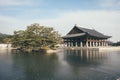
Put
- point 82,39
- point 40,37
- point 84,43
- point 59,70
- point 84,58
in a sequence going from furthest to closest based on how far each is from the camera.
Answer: point 84,43 < point 82,39 < point 40,37 < point 84,58 < point 59,70

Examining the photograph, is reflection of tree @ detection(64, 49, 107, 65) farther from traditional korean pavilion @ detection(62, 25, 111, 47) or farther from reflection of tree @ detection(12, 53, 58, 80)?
traditional korean pavilion @ detection(62, 25, 111, 47)

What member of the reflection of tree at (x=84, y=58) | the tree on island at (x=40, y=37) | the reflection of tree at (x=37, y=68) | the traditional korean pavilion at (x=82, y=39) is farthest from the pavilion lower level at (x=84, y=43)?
the reflection of tree at (x=37, y=68)

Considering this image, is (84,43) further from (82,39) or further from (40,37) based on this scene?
(40,37)

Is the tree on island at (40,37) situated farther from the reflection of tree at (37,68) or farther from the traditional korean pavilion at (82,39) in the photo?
the reflection of tree at (37,68)

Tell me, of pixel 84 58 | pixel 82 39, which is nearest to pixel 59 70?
pixel 84 58

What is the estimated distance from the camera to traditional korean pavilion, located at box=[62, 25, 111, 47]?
7188cm

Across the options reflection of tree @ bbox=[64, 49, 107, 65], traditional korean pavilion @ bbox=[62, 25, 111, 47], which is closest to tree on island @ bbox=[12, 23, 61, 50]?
reflection of tree @ bbox=[64, 49, 107, 65]

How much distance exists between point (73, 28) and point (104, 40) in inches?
A: 665

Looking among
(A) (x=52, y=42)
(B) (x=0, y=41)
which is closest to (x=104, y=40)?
(A) (x=52, y=42)

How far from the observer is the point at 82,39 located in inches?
2869

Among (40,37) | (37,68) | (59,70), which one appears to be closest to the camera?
(59,70)

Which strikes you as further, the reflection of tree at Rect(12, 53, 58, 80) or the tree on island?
the tree on island

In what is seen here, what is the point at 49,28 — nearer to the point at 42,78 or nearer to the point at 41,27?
the point at 41,27

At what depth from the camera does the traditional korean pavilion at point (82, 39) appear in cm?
7188
